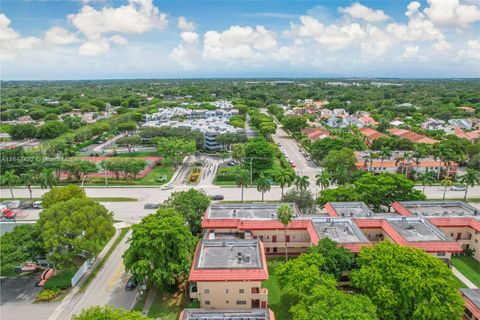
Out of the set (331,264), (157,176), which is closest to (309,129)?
(157,176)

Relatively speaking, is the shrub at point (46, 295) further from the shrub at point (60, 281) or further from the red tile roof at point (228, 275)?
the red tile roof at point (228, 275)

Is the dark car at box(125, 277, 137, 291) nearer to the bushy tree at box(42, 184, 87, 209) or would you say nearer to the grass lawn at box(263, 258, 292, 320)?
the grass lawn at box(263, 258, 292, 320)

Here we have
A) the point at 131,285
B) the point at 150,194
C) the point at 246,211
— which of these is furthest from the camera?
the point at 150,194

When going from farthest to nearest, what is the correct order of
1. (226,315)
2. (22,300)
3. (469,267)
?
1. (469,267)
2. (22,300)
3. (226,315)

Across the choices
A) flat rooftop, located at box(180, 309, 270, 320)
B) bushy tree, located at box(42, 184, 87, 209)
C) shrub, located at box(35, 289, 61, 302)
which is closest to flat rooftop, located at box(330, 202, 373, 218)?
flat rooftop, located at box(180, 309, 270, 320)

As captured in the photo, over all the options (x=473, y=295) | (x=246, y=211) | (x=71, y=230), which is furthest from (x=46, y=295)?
(x=473, y=295)

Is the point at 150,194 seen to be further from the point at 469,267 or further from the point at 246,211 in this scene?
the point at 469,267

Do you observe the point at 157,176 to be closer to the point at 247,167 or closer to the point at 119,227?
the point at 247,167
